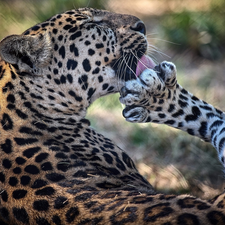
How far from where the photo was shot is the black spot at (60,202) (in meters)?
3.04

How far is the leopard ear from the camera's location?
11.6 ft

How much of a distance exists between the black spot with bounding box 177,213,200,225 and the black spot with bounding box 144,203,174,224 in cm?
8

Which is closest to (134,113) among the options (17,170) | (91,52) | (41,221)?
(91,52)

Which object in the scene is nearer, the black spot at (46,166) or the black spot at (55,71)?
the black spot at (46,166)

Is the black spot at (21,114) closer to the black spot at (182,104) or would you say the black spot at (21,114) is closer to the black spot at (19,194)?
the black spot at (19,194)

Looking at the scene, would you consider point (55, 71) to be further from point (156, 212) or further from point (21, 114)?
point (156, 212)

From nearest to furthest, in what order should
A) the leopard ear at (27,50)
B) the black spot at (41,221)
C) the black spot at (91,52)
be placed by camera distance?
1. the black spot at (41,221)
2. the leopard ear at (27,50)
3. the black spot at (91,52)

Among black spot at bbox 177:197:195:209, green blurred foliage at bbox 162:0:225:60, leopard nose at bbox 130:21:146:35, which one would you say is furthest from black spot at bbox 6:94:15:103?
green blurred foliage at bbox 162:0:225:60

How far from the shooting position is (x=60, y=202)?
3068 mm

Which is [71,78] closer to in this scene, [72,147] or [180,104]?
[72,147]

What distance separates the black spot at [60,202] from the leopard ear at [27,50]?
127 centimetres

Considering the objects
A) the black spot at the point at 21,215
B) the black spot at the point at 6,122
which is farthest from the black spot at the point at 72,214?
the black spot at the point at 6,122

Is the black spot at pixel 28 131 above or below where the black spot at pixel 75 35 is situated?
below

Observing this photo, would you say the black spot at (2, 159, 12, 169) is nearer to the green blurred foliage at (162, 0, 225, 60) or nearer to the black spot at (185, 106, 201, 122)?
the black spot at (185, 106, 201, 122)
